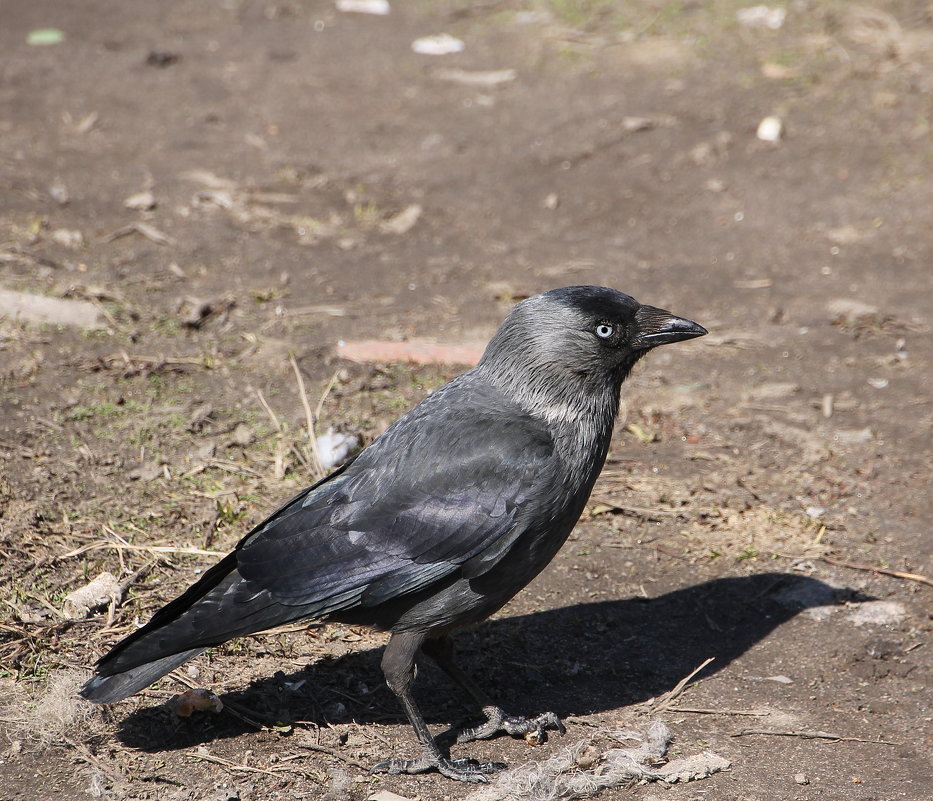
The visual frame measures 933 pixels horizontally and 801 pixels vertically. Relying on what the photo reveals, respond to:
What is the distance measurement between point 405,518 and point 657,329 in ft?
4.14

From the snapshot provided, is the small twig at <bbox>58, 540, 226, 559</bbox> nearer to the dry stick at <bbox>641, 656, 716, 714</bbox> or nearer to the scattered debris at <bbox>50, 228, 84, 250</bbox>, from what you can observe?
the dry stick at <bbox>641, 656, 716, 714</bbox>

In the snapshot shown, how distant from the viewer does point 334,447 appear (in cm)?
550

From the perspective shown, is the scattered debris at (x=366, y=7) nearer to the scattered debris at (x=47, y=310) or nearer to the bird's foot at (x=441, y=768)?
the scattered debris at (x=47, y=310)

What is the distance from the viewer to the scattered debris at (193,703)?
12.9 ft

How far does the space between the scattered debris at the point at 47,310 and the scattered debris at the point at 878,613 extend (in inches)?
180

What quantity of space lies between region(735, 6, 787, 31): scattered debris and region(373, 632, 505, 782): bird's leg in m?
8.87

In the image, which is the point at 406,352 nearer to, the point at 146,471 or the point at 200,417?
the point at 200,417

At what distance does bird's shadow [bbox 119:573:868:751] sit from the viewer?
4047 mm

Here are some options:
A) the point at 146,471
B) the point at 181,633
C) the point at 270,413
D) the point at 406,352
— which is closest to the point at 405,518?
the point at 181,633

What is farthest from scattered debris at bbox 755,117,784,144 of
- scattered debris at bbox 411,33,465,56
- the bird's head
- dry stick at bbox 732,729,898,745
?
dry stick at bbox 732,729,898,745

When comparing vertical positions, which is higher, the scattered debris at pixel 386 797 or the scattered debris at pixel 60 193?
the scattered debris at pixel 60 193

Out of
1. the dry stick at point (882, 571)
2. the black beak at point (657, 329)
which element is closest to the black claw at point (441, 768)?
the black beak at point (657, 329)

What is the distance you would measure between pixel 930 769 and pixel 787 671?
0.72 meters

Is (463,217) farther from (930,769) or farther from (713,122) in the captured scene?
(930,769)
